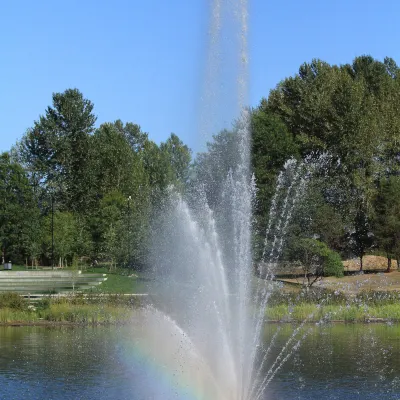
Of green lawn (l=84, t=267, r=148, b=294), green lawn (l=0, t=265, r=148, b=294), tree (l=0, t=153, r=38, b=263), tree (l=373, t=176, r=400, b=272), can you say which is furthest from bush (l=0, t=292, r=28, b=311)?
tree (l=0, t=153, r=38, b=263)

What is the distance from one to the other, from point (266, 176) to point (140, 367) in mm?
33231

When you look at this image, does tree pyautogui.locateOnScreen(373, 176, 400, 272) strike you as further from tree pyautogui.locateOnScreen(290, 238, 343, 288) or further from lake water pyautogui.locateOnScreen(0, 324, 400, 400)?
lake water pyautogui.locateOnScreen(0, 324, 400, 400)

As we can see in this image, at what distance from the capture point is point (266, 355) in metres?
21.6

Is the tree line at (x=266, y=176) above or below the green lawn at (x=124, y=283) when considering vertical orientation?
above

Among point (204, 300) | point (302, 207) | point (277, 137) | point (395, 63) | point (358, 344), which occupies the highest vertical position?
point (395, 63)

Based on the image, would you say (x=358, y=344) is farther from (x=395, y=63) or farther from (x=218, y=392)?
(x=395, y=63)

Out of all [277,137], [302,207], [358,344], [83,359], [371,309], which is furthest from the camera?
[277,137]

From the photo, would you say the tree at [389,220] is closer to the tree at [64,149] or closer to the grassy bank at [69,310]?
the grassy bank at [69,310]

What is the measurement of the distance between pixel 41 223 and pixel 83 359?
40594 millimetres

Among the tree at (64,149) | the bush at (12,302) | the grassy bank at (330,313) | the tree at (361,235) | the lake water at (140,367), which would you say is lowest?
the lake water at (140,367)

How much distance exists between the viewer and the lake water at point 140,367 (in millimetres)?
17016

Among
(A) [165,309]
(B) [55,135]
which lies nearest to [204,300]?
(A) [165,309]

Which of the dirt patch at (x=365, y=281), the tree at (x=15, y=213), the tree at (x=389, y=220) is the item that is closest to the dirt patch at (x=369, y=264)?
the tree at (x=389, y=220)

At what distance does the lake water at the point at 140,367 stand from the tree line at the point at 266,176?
18317 millimetres
